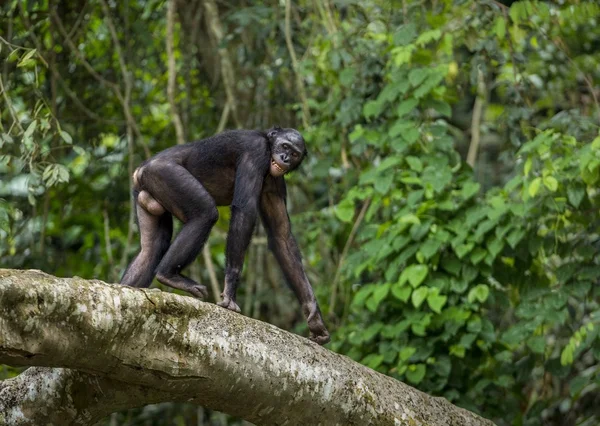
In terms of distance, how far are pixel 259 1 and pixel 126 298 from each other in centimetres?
617

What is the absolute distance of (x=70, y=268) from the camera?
9.24 meters

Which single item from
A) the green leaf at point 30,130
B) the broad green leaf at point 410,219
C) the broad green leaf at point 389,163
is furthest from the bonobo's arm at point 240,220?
the broad green leaf at point 389,163

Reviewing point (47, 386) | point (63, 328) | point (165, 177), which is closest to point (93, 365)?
point (63, 328)

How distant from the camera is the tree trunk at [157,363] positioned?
3.58 meters

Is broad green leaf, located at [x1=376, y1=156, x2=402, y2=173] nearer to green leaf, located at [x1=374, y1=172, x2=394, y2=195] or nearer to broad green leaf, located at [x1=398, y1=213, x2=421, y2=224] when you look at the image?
green leaf, located at [x1=374, y1=172, x2=394, y2=195]

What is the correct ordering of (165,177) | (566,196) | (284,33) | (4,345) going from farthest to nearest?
(284,33), (566,196), (165,177), (4,345)

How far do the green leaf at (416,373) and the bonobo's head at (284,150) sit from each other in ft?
5.93

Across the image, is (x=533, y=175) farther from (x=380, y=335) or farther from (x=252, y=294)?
(x=252, y=294)

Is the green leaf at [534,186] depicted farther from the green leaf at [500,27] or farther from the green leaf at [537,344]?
the green leaf at [500,27]

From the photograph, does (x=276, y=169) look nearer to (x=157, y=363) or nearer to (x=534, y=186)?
(x=534, y=186)

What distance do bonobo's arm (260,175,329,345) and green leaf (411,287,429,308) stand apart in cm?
105

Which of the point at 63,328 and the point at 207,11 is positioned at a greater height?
the point at 63,328

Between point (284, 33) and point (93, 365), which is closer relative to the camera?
point (93, 365)

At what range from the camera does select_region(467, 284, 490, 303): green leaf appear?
6.93 metres
